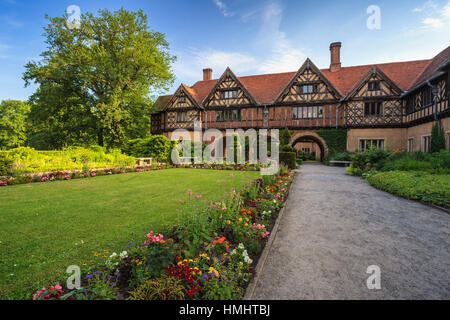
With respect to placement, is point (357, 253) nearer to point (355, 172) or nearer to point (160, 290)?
point (160, 290)

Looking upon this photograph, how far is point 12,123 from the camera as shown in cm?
3997

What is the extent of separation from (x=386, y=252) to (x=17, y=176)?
526 inches

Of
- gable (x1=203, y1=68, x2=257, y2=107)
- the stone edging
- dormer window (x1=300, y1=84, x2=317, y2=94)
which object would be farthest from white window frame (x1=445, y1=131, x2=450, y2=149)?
the stone edging

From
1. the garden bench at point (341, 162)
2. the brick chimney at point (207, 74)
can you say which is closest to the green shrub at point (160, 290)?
the garden bench at point (341, 162)

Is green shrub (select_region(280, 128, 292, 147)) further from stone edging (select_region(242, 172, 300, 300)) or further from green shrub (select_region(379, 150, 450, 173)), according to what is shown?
stone edging (select_region(242, 172, 300, 300))

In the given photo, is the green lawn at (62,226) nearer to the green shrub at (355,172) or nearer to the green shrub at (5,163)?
the green shrub at (5,163)

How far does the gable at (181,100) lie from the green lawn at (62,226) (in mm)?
21323

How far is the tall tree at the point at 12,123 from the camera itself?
39.1 meters

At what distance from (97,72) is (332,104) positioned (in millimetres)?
24934

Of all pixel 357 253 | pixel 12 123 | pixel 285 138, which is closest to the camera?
pixel 357 253

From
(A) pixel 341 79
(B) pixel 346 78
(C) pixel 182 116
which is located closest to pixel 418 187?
(A) pixel 341 79

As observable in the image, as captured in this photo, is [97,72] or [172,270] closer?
[172,270]

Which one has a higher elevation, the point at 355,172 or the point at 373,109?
the point at 373,109
